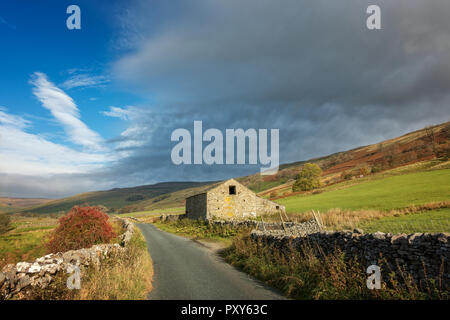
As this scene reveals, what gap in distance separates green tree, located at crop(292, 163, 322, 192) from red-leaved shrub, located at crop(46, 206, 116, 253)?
7560 centimetres

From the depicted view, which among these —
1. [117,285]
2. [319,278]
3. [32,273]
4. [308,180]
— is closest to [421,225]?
[319,278]

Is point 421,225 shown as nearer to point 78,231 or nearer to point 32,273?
point 32,273

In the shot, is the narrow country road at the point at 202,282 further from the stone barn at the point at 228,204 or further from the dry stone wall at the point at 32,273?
the stone barn at the point at 228,204

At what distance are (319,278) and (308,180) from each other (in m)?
79.5

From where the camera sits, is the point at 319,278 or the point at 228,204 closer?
the point at 319,278

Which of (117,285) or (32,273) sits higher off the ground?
(32,273)

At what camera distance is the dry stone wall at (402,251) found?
669 cm

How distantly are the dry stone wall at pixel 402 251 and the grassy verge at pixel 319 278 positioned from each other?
0.37 meters

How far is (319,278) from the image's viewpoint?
28.8 feet

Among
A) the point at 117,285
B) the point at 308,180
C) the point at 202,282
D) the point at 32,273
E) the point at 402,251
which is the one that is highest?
the point at 308,180


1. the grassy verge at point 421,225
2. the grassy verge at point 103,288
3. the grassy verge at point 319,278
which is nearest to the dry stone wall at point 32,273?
the grassy verge at point 103,288
